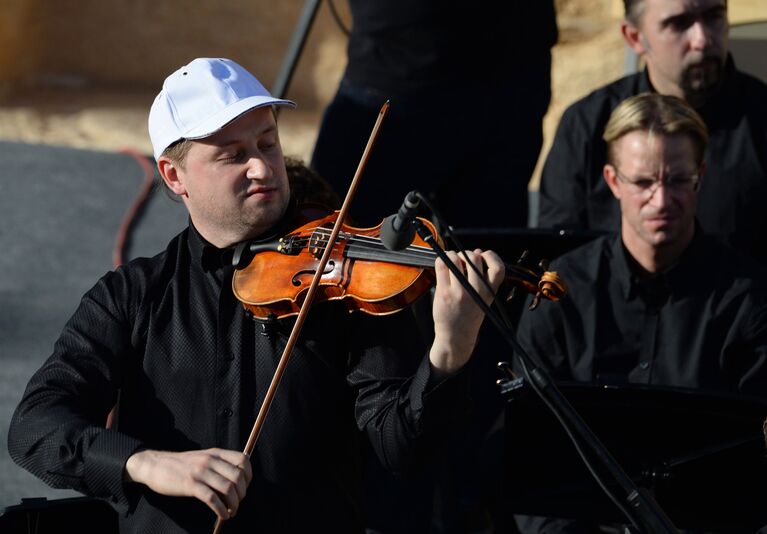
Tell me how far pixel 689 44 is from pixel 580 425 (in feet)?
7.15

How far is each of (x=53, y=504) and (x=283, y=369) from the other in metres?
0.52

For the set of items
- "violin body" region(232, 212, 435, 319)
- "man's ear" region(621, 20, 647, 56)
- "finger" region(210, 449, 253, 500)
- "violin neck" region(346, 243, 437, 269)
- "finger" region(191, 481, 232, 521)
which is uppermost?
"man's ear" region(621, 20, 647, 56)

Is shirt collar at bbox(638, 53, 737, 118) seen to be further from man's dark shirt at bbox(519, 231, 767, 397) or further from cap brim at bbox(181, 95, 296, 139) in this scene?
cap brim at bbox(181, 95, 296, 139)

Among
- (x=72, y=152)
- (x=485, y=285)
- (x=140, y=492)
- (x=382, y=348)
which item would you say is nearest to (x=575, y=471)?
(x=382, y=348)

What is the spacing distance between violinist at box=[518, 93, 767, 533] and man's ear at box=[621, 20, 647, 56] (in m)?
0.65

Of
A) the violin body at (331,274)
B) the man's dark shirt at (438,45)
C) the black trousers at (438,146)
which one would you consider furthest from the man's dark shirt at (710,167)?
the violin body at (331,274)

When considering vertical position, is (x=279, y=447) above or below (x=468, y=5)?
below

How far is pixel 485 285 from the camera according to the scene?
2.25 metres

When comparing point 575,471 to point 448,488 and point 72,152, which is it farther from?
point 72,152

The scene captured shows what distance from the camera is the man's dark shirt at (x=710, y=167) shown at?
3945mm

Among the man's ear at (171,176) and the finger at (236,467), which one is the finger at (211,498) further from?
the man's ear at (171,176)

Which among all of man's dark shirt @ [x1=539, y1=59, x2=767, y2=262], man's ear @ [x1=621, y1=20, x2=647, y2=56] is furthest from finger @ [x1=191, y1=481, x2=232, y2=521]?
man's ear @ [x1=621, y1=20, x2=647, y2=56]

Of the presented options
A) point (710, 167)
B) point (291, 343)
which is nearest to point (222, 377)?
point (291, 343)

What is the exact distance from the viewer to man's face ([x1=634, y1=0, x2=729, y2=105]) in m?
4.00
